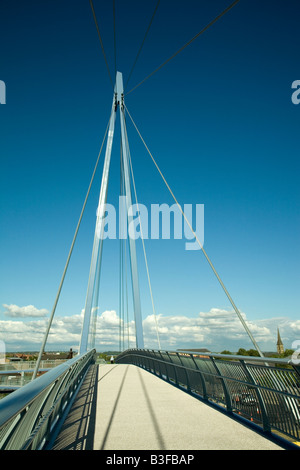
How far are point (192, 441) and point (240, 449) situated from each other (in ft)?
1.92

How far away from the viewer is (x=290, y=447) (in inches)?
149

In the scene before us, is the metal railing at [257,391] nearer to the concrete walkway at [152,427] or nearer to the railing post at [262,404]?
the railing post at [262,404]

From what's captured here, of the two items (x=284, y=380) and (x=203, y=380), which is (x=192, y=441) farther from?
(x=203, y=380)

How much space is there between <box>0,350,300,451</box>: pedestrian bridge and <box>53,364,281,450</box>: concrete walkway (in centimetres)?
1

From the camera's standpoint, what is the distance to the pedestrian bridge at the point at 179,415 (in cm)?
289

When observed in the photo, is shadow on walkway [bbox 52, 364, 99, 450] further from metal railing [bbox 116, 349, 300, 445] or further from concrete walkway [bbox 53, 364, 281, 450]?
metal railing [bbox 116, 349, 300, 445]

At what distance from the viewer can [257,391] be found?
4699 mm

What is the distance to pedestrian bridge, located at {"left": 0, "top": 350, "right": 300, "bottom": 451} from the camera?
9.50ft

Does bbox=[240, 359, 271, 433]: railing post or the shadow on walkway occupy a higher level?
bbox=[240, 359, 271, 433]: railing post

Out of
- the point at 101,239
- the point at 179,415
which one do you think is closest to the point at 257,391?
the point at 179,415

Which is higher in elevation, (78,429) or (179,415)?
(78,429)

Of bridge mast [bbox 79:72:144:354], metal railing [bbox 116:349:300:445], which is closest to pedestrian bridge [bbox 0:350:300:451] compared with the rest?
metal railing [bbox 116:349:300:445]

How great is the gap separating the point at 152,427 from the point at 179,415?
0.93m

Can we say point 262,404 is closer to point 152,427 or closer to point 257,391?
point 257,391
